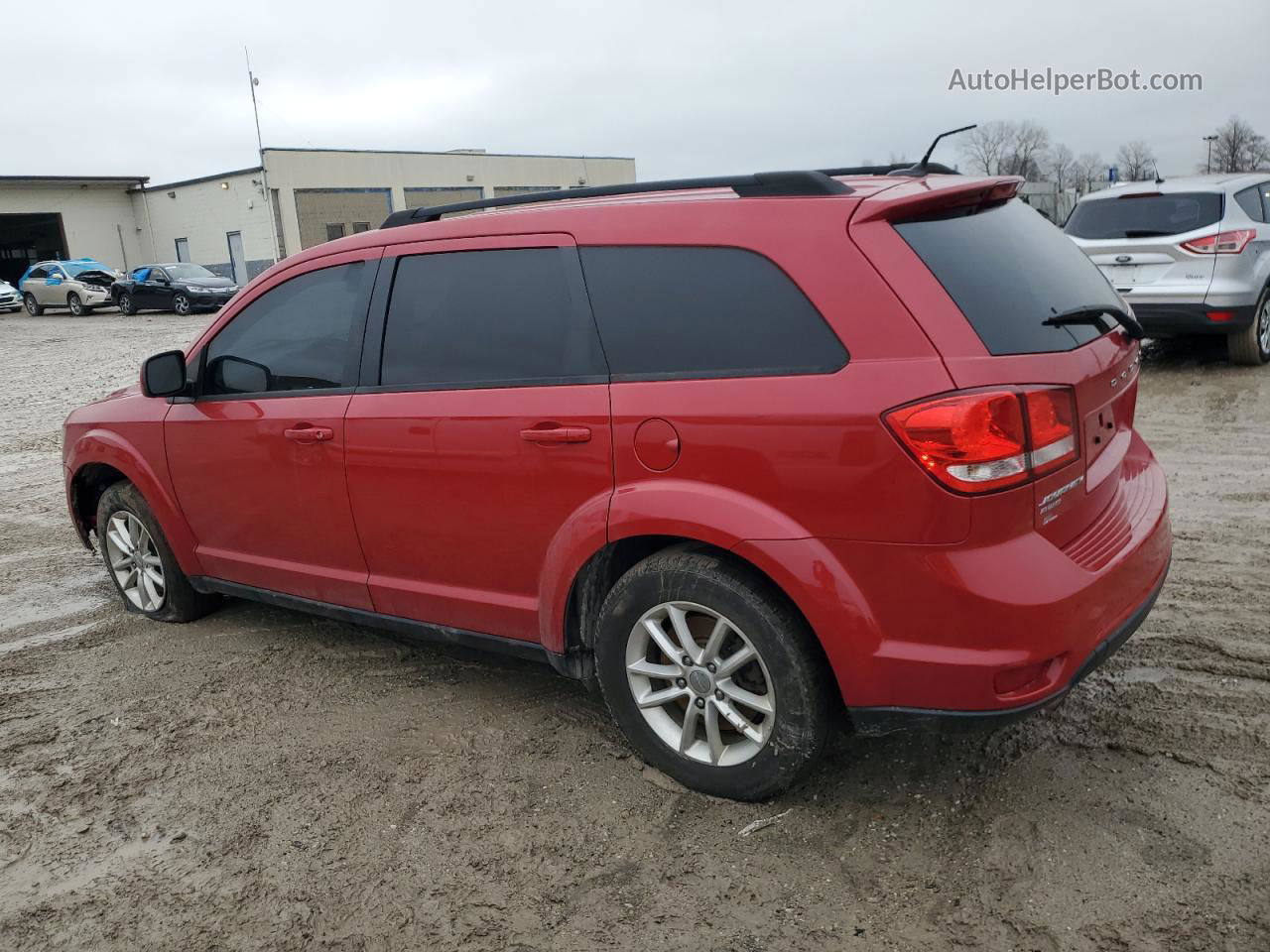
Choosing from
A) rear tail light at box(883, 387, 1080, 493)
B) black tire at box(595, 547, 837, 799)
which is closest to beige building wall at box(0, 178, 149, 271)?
black tire at box(595, 547, 837, 799)

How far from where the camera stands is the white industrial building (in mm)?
40844

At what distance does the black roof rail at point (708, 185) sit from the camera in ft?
9.56

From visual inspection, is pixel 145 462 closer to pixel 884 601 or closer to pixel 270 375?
pixel 270 375

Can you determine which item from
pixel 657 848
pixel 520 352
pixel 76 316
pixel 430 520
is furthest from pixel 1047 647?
pixel 76 316

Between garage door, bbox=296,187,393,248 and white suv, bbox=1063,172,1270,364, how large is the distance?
1408 inches

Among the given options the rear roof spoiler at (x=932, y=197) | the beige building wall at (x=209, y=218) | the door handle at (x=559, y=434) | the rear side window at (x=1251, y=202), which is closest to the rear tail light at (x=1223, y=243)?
the rear side window at (x=1251, y=202)

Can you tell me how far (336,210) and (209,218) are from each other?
4.98 meters

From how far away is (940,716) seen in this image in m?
2.70

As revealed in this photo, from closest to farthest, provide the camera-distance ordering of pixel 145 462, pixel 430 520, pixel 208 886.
Answer: 1. pixel 208 886
2. pixel 430 520
3. pixel 145 462

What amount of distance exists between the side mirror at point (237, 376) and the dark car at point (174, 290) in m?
24.4

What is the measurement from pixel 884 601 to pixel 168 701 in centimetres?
290

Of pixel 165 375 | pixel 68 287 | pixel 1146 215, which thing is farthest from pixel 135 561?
pixel 68 287

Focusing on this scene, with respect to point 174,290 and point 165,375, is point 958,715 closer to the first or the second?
point 165,375

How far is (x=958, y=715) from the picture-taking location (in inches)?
105
